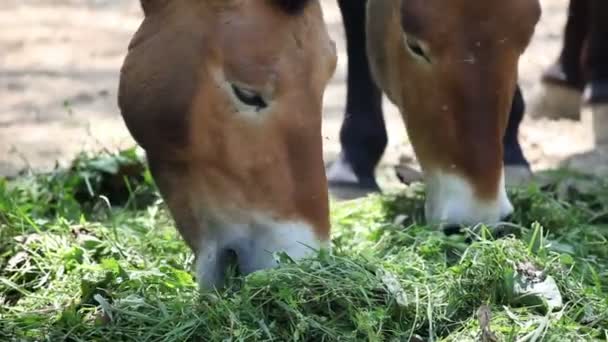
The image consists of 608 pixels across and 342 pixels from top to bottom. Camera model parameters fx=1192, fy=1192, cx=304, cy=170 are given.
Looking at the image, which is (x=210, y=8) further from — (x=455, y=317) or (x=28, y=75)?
(x=28, y=75)

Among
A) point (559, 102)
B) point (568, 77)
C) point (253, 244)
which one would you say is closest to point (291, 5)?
point (253, 244)

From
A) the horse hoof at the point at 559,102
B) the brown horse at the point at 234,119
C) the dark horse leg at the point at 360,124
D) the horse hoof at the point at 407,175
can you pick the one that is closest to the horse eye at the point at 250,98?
the brown horse at the point at 234,119

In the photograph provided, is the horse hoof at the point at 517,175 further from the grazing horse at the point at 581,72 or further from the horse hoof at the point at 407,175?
the grazing horse at the point at 581,72

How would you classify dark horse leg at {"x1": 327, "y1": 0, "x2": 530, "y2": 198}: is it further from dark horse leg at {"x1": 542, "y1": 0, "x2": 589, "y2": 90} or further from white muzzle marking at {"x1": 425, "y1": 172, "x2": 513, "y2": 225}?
dark horse leg at {"x1": 542, "y1": 0, "x2": 589, "y2": 90}

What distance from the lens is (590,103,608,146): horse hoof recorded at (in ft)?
17.1

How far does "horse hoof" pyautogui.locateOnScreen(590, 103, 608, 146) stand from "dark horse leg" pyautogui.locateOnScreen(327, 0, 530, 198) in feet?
2.52

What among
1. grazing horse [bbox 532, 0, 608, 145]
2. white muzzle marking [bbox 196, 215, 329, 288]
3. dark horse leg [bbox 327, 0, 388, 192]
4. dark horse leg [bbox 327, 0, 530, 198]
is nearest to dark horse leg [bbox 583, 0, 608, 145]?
grazing horse [bbox 532, 0, 608, 145]

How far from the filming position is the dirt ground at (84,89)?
16.3 feet

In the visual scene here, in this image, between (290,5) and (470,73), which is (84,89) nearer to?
(470,73)

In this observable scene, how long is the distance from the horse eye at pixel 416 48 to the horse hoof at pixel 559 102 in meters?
2.07

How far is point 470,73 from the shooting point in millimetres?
3453

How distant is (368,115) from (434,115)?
1059 mm

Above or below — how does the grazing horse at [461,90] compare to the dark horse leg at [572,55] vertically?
above

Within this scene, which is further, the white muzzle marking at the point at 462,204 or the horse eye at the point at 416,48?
the horse eye at the point at 416,48
